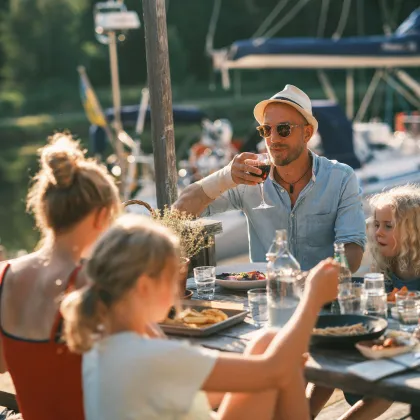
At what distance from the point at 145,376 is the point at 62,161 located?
0.71 m

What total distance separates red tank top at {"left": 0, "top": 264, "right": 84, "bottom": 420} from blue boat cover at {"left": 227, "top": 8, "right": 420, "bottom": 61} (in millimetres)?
10620

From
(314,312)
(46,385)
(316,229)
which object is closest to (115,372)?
(46,385)

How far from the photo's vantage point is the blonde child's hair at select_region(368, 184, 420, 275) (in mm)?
3275

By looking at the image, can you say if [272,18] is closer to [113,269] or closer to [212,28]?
[212,28]

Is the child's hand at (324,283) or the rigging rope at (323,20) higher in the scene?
the rigging rope at (323,20)

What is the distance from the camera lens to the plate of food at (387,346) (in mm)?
2303

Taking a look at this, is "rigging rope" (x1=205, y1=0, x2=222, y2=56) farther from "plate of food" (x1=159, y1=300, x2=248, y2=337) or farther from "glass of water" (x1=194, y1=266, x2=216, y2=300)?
"plate of food" (x1=159, y1=300, x2=248, y2=337)

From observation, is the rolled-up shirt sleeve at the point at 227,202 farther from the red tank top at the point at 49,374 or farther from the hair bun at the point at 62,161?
the red tank top at the point at 49,374

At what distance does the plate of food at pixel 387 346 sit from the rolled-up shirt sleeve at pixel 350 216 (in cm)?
129

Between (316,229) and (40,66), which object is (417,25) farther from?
(40,66)

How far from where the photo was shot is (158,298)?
1.97 metres

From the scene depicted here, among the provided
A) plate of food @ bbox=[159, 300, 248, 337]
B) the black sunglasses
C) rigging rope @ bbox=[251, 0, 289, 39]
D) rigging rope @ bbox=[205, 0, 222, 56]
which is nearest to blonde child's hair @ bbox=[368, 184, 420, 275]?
the black sunglasses

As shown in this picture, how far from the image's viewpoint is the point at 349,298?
2.74 meters

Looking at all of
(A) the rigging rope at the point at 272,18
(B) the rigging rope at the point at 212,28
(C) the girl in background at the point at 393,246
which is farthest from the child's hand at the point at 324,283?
(A) the rigging rope at the point at 272,18
